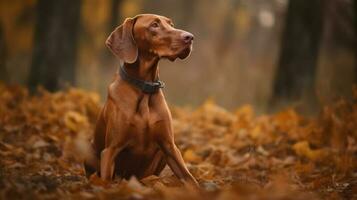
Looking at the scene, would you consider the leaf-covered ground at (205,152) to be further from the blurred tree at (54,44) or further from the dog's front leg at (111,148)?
the blurred tree at (54,44)

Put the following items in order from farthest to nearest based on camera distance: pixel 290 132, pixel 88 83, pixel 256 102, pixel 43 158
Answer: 1. pixel 88 83
2. pixel 256 102
3. pixel 290 132
4. pixel 43 158

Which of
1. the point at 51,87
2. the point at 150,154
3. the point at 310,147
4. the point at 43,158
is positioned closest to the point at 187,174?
the point at 150,154

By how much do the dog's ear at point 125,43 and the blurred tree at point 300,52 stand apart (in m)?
5.82

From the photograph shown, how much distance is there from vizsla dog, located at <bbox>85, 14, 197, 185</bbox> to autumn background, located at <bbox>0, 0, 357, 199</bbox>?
10.1 inches

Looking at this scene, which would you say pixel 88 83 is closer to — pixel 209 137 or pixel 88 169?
pixel 209 137

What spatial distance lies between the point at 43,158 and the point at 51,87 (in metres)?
4.26

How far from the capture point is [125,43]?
521 centimetres

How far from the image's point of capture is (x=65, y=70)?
11.2 m

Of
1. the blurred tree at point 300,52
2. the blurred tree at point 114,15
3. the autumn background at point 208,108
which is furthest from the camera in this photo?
the blurred tree at point 114,15

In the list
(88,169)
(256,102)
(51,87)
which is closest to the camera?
(88,169)

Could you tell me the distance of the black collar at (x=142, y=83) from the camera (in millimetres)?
5148

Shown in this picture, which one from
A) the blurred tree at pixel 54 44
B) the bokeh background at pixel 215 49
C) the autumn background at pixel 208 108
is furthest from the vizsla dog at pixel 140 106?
the blurred tree at pixel 54 44

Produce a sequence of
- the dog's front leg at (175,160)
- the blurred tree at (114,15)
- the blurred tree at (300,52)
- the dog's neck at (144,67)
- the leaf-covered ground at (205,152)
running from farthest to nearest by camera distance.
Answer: the blurred tree at (114,15) < the blurred tree at (300,52) < the dog's neck at (144,67) < the dog's front leg at (175,160) < the leaf-covered ground at (205,152)

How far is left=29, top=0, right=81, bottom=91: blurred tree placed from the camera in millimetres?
10945
